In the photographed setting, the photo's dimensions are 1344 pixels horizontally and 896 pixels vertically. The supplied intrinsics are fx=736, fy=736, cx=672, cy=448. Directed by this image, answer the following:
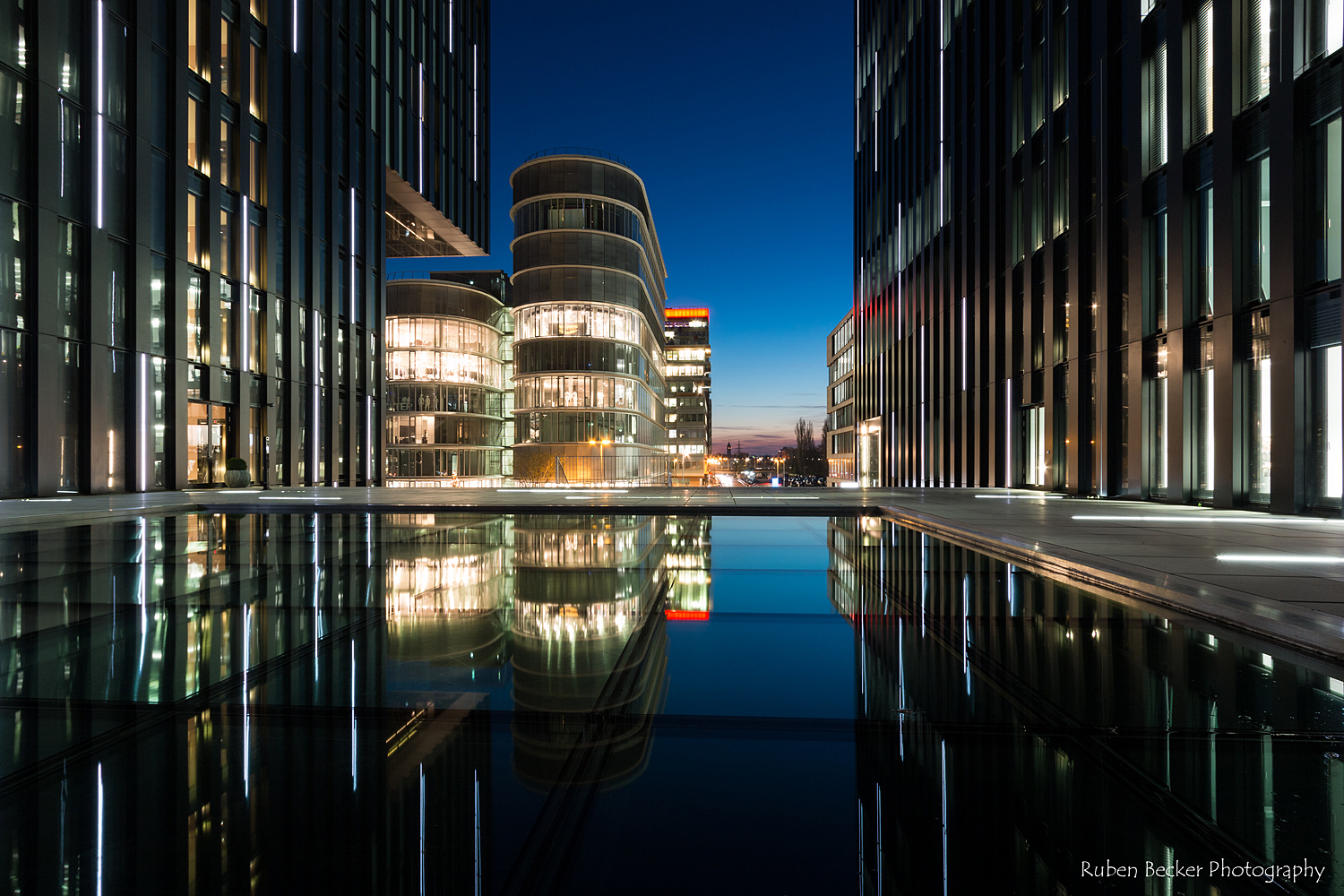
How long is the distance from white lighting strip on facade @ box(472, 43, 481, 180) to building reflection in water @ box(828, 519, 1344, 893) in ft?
219

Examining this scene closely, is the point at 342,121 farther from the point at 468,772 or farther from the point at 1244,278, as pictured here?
the point at 468,772

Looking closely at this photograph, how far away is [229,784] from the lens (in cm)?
323

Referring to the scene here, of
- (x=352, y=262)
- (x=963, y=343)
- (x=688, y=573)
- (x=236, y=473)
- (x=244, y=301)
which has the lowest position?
(x=688, y=573)

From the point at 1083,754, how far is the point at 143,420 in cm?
3162

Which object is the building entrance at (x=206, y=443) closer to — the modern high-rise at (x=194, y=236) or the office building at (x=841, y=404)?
the modern high-rise at (x=194, y=236)

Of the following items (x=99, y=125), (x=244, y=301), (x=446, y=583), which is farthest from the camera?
(x=244, y=301)

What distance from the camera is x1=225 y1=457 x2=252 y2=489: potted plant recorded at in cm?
3172

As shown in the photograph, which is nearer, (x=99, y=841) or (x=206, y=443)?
(x=99, y=841)

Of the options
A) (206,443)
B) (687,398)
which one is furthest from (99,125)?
(687,398)

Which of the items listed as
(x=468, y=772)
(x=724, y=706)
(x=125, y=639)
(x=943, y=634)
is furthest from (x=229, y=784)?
(x=943, y=634)

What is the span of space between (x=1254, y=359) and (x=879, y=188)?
4006 cm

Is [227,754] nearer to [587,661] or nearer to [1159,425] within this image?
[587,661]

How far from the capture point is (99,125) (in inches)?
986

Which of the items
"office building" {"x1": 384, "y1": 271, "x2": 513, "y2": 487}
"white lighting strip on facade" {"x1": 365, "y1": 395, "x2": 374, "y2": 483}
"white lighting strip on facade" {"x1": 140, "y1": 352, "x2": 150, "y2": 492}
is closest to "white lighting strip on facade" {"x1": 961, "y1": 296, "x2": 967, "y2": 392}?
"white lighting strip on facade" {"x1": 365, "y1": 395, "x2": 374, "y2": 483}
